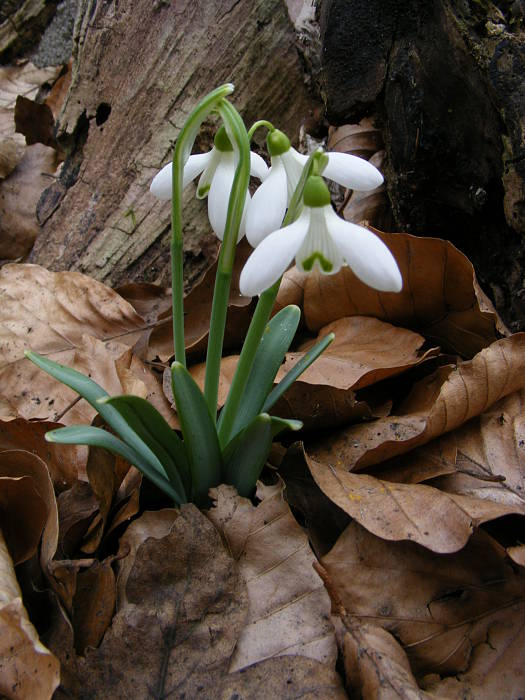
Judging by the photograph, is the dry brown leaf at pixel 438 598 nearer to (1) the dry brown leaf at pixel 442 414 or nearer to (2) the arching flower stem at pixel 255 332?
(1) the dry brown leaf at pixel 442 414

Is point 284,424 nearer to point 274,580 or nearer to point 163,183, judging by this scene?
point 274,580

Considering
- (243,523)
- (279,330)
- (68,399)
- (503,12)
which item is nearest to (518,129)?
(503,12)

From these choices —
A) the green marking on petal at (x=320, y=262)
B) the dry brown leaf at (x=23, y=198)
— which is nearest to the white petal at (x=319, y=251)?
the green marking on petal at (x=320, y=262)

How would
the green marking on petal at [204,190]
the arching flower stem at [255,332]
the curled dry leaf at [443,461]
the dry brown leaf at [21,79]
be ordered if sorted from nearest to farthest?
the arching flower stem at [255,332]
the curled dry leaf at [443,461]
the green marking on petal at [204,190]
the dry brown leaf at [21,79]

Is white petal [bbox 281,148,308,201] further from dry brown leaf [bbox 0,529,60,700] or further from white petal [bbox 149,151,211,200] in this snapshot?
dry brown leaf [bbox 0,529,60,700]

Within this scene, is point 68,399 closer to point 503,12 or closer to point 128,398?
point 128,398

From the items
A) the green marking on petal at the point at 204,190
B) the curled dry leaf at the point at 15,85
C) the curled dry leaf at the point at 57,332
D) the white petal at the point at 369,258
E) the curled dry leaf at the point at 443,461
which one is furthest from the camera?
the curled dry leaf at the point at 15,85
